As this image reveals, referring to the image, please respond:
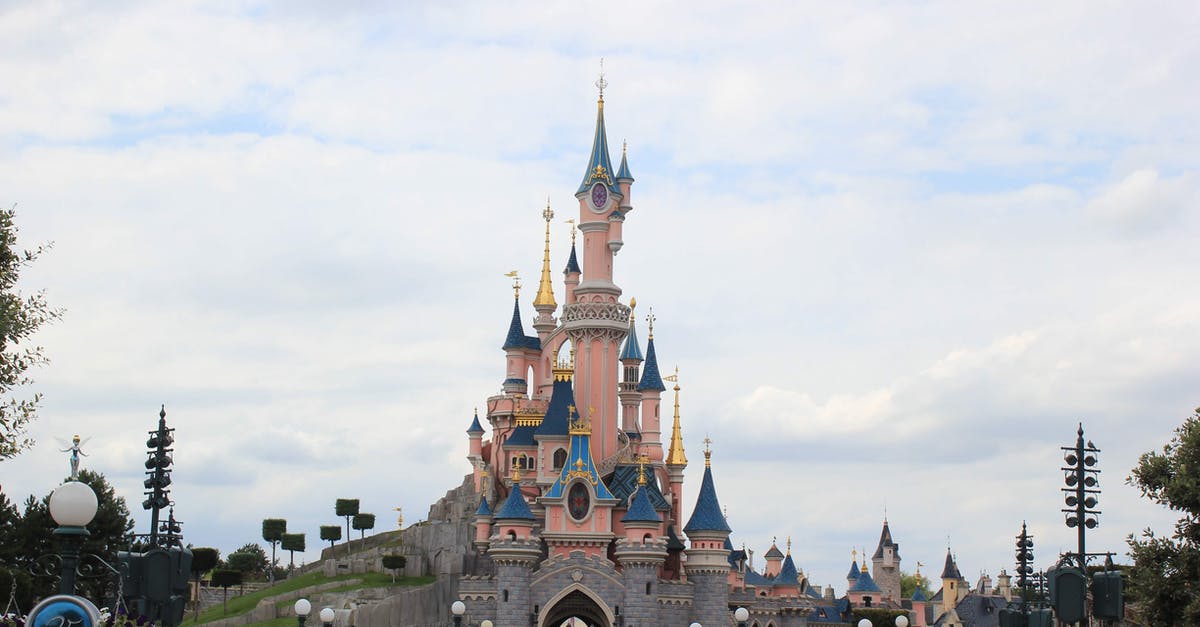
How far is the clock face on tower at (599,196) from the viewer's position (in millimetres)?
80312

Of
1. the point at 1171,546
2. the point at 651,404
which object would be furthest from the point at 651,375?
the point at 1171,546

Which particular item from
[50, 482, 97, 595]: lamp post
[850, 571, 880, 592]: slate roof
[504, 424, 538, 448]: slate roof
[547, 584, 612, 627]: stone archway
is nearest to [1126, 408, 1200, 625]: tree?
[50, 482, 97, 595]: lamp post

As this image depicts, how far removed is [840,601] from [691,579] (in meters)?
43.8

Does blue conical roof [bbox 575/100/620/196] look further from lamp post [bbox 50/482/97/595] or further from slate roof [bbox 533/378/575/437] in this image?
lamp post [bbox 50/482/97/595]

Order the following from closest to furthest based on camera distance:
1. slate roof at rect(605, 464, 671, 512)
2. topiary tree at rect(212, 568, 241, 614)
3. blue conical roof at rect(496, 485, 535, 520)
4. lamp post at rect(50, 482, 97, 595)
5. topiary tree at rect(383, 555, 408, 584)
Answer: lamp post at rect(50, 482, 97, 595)
blue conical roof at rect(496, 485, 535, 520)
slate roof at rect(605, 464, 671, 512)
topiary tree at rect(212, 568, 241, 614)
topiary tree at rect(383, 555, 408, 584)

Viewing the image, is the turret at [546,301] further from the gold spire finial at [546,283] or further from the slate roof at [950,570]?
the slate roof at [950,570]

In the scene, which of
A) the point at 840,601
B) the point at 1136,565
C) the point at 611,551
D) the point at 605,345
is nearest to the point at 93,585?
the point at 611,551

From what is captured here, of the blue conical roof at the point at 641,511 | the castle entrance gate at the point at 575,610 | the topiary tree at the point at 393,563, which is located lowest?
the castle entrance gate at the point at 575,610

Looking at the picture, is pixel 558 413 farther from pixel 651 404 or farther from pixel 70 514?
pixel 70 514

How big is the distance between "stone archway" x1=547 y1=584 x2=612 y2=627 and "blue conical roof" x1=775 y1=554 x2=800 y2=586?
2173cm

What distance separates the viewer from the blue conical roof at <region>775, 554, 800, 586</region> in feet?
287

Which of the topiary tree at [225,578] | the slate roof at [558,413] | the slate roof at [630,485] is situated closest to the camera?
the slate roof at [630,485]

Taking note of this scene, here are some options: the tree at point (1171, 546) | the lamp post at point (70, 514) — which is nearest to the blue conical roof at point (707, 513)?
the tree at point (1171, 546)

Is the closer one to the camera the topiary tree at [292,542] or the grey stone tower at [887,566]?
the topiary tree at [292,542]
